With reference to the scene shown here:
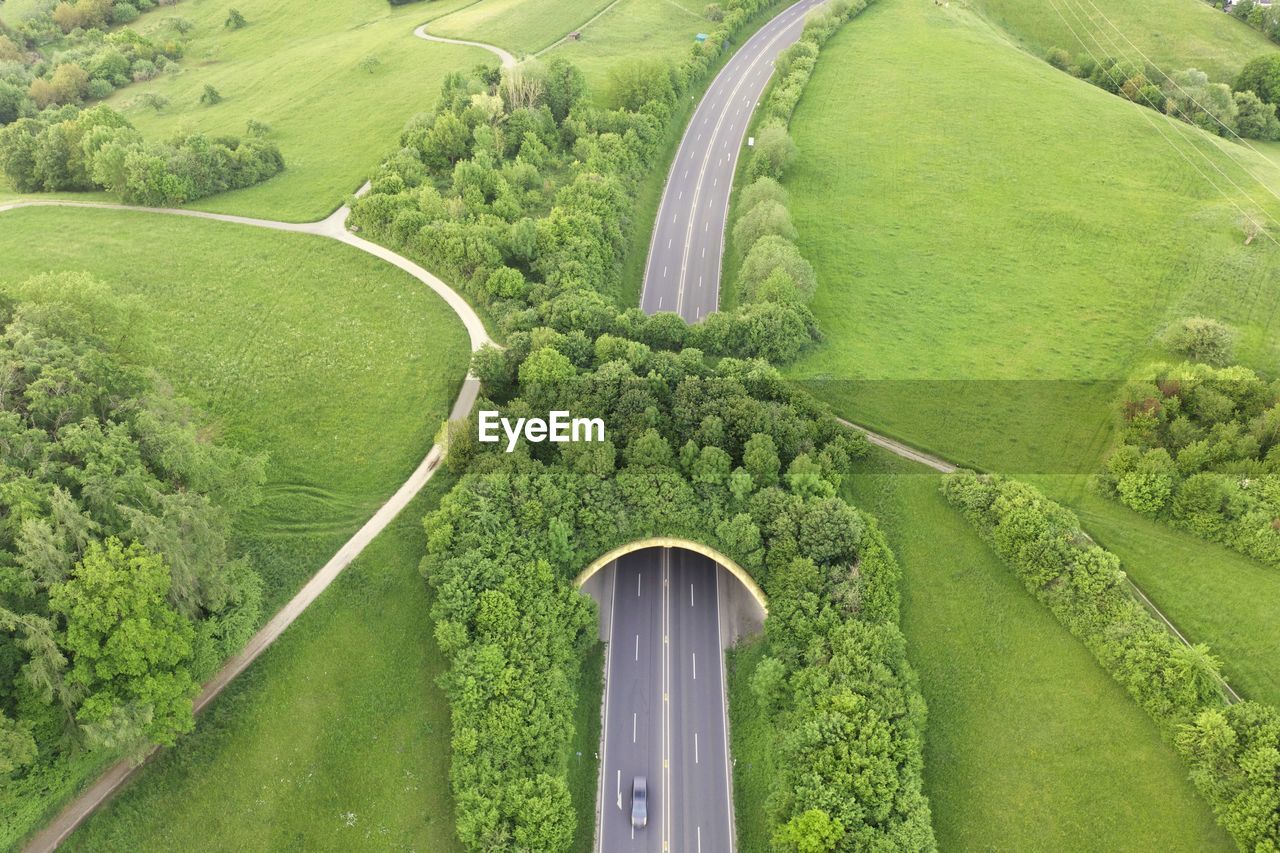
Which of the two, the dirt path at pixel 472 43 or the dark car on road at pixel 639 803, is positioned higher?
the dirt path at pixel 472 43

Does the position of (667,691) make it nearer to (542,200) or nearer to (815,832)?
(815,832)

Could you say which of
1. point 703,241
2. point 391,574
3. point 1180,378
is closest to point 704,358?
point 703,241

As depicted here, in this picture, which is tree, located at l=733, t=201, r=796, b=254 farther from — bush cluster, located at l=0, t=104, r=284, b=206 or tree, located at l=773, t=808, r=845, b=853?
bush cluster, located at l=0, t=104, r=284, b=206

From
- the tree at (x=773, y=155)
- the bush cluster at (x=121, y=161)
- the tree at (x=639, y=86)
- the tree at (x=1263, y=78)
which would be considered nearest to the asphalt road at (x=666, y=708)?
the tree at (x=773, y=155)

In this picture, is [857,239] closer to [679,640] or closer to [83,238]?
[679,640]

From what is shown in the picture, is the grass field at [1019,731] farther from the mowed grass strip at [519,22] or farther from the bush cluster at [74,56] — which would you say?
the bush cluster at [74,56]

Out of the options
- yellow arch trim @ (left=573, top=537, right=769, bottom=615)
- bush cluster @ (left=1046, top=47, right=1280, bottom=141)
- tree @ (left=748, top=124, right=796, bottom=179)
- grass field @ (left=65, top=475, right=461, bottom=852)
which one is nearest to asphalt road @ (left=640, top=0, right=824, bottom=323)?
tree @ (left=748, top=124, right=796, bottom=179)
